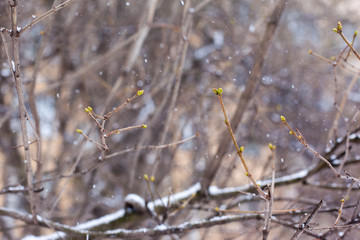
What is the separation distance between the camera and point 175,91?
2764 mm

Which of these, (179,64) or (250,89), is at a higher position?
(179,64)

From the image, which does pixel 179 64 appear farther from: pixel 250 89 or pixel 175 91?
pixel 250 89

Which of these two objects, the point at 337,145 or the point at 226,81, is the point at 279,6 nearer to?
the point at 337,145

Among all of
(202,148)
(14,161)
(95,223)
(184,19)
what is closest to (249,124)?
(202,148)

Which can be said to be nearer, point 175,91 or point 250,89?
point 250,89

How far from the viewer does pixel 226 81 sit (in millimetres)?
4215

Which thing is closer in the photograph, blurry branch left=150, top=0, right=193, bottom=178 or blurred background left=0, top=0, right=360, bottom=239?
blurry branch left=150, top=0, right=193, bottom=178

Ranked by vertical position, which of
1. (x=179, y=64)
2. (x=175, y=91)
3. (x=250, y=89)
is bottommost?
(x=250, y=89)

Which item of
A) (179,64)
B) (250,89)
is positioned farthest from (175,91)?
(250,89)

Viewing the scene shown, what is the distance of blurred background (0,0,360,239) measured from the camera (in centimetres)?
320

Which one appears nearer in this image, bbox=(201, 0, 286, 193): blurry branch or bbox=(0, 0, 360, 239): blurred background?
bbox=(201, 0, 286, 193): blurry branch

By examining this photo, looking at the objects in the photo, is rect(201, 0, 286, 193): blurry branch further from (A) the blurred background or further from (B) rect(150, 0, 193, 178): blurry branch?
(B) rect(150, 0, 193, 178): blurry branch

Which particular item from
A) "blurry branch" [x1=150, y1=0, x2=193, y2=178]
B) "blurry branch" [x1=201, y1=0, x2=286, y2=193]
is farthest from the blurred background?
"blurry branch" [x1=201, y1=0, x2=286, y2=193]

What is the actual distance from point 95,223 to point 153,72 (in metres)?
1.58
